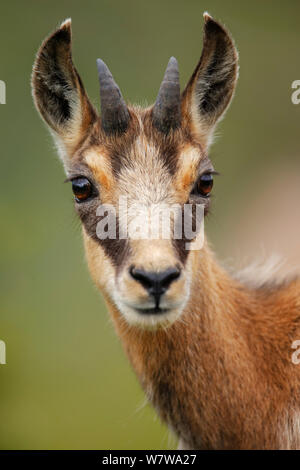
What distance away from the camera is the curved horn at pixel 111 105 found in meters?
6.11

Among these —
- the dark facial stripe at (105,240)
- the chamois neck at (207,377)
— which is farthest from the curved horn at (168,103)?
the chamois neck at (207,377)

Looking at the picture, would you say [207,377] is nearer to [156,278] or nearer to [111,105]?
[156,278]

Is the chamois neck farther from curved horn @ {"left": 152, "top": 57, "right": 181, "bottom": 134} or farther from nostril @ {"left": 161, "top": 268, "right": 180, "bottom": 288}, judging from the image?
curved horn @ {"left": 152, "top": 57, "right": 181, "bottom": 134}

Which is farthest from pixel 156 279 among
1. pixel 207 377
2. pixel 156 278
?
pixel 207 377

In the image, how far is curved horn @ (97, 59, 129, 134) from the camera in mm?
6105

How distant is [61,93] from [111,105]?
910mm

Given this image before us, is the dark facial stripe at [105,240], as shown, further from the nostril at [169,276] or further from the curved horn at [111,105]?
the curved horn at [111,105]

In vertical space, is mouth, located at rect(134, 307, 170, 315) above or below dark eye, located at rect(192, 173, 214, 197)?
below

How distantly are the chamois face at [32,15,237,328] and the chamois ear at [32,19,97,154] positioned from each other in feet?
0.04

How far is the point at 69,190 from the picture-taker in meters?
18.5

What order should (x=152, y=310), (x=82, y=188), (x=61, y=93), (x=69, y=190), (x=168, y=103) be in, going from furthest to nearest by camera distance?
(x=69, y=190)
(x=61, y=93)
(x=168, y=103)
(x=82, y=188)
(x=152, y=310)

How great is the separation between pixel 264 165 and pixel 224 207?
3220 mm

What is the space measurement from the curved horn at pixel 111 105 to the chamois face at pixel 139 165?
0.01 meters

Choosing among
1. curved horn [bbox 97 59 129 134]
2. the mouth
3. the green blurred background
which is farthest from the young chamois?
the green blurred background
